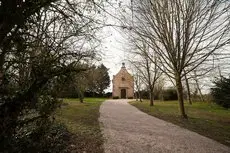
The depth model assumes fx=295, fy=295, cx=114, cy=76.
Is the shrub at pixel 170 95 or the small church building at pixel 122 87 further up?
the small church building at pixel 122 87

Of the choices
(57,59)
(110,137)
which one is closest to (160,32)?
(110,137)

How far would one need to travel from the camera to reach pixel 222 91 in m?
26.7

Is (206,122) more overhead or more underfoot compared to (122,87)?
more underfoot

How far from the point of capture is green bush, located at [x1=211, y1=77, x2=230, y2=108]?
25.6 meters

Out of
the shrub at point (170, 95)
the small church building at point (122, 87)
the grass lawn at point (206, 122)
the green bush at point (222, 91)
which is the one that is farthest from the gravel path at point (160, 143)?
the small church building at point (122, 87)

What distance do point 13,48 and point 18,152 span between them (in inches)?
63.6

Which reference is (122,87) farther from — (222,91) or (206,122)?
(206,122)

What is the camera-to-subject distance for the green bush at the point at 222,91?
83.9 ft

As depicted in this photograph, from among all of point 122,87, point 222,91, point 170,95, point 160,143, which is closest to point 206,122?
point 160,143

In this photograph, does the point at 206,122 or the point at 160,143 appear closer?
the point at 160,143

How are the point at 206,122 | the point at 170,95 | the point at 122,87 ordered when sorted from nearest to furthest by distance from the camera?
the point at 206,122
the point at 170,95
the point at 122,87

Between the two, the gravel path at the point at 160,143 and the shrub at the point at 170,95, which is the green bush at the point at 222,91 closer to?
the gravel path at the point at 160,143

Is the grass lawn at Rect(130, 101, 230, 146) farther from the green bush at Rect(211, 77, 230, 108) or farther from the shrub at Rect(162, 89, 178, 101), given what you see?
the shrub at Rect(162, 89, 178, 101)

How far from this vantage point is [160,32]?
19.4m
